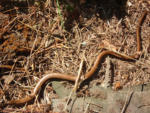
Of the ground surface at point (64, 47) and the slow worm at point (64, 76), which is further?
the ground surface at point (64, 47)

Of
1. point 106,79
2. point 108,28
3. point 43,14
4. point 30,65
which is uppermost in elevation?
point 43,14

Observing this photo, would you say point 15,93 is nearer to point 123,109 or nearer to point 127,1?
point 123,109

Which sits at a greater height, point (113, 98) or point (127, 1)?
point (127, 1)

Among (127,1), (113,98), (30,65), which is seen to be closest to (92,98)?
(113,98)

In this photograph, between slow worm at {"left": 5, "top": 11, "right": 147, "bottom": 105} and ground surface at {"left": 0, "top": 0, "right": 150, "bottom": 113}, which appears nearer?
slow worm at {"left": 5, "top": 11, "right": 147, "bottom": 105}

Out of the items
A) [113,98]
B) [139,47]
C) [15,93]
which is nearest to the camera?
[15,93]

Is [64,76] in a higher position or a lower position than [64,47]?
lower

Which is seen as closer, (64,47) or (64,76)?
(64,76)

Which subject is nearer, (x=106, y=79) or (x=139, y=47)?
(x=106, y=79)
